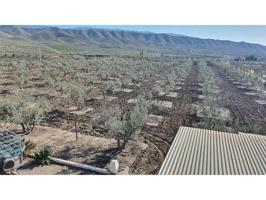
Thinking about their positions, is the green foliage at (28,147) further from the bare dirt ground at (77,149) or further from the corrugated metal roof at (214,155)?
the corrugated metal roof at (214,155)

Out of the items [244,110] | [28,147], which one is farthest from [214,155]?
[244,110]

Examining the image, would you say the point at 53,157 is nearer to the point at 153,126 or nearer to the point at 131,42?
the point at 153,126

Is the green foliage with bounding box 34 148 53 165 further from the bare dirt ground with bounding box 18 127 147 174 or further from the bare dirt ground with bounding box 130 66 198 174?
the bare dirt ground with bounding box 130 66 198 174

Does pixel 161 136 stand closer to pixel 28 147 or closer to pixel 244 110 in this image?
pixel 28 147

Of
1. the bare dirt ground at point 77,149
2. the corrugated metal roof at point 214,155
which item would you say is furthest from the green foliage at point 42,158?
the corrugated metal roof at point 214,155

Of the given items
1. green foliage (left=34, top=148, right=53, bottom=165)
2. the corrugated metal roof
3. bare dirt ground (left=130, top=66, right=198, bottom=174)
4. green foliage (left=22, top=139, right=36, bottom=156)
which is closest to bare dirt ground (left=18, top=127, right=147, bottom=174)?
green foliage (left=34, top=148, right=53, bottom=165)

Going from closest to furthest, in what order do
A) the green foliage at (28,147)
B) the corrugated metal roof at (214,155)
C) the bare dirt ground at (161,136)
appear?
the corrugated metal roof at (214,155), the bare dirt ground at (161,136), the green foliage at (28,147)
